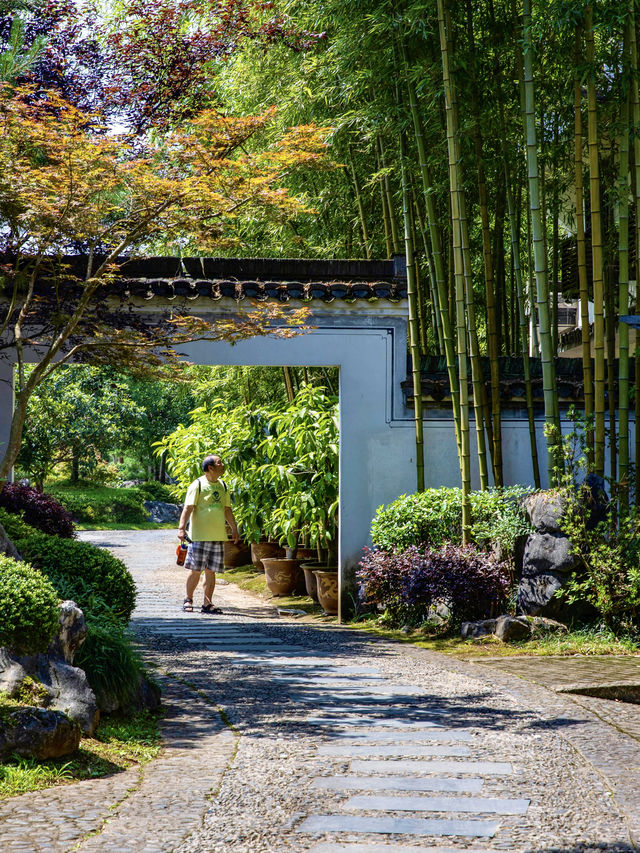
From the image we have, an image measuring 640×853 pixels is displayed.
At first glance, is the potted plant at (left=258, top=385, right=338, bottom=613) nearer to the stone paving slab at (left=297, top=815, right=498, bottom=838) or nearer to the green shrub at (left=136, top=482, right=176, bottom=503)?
the stone paving slab at (left=297, top=815, right=498, bottom=838)

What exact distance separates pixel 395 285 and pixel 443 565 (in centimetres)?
265

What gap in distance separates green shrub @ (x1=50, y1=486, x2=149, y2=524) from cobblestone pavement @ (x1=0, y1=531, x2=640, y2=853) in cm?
2002

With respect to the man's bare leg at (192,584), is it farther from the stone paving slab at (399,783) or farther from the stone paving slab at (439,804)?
the stone paving slab at (439,804)

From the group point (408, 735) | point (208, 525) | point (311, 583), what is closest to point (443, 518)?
point (208, 525)

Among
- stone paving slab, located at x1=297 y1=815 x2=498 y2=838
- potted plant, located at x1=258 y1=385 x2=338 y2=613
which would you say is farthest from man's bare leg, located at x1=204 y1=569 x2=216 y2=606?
stone paving slab, located at x1=297 y1=815 x2=498 y2=838

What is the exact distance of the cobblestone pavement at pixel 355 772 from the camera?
2881 millimetres

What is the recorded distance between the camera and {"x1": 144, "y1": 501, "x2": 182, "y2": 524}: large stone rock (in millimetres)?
27672

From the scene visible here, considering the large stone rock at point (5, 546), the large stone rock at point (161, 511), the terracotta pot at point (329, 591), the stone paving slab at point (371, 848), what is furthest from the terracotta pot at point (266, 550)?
the large stone rock at point (161, 511)

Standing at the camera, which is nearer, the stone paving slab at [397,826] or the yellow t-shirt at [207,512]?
the stone paving slab at [397,826]

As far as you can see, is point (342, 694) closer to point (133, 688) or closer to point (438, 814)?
point (133, 688)

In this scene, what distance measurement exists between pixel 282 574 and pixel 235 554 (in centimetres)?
361

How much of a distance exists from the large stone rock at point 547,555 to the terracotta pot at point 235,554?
7.16 m

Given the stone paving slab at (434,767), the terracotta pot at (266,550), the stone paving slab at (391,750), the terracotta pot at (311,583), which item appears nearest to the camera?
the stone paving slab at (434,767)

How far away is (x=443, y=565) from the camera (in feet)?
22.8
